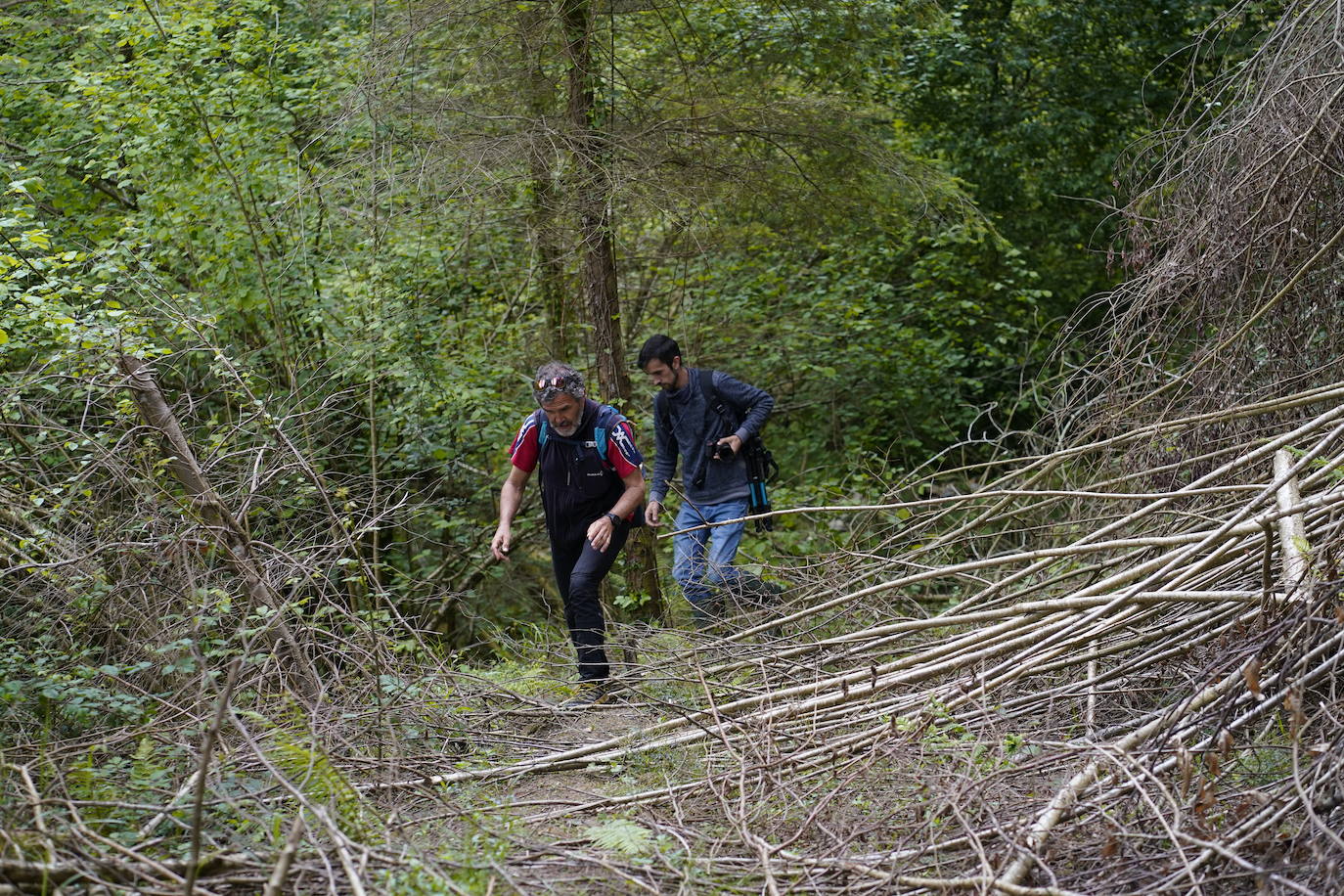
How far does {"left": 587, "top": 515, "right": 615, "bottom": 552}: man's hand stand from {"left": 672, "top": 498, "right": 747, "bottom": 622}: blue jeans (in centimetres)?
73

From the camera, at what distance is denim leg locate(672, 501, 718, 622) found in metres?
6.62

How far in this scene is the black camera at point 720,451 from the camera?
6.67m

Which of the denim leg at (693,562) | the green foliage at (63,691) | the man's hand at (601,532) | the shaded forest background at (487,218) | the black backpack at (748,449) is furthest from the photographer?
the shaded forest background at (487,218)

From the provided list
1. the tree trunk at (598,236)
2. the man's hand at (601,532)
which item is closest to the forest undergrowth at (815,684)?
the man's hand at (601,532)

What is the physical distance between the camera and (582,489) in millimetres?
5988

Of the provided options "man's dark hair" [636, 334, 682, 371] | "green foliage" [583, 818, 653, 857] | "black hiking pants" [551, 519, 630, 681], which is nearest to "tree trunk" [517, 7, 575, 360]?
"man's dark hair" [636, 334, 682, 371]

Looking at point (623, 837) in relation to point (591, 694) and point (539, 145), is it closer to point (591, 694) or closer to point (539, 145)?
point (591, 694)

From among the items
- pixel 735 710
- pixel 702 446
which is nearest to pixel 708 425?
pixel 702 446

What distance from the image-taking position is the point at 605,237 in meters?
7.79

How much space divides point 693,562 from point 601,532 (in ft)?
3.19

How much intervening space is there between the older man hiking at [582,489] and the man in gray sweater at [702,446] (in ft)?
2.30

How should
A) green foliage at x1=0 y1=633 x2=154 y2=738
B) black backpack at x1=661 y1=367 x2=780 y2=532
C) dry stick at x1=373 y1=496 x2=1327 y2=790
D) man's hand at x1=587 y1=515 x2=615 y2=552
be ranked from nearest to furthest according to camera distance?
1. green foliage at x1=0 y1=633 x2=154 y2=738
2. dry stick at x1=373 y1=496 x2=1327 y2=790
3. man's hand at x1=587 y1=515 x2=615 y2=552
4. black backpack at x1=661 y1=367 x2=780 y2=532

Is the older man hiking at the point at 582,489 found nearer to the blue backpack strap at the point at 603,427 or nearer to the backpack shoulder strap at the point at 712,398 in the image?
the blue backpack strap at the point at 603,427

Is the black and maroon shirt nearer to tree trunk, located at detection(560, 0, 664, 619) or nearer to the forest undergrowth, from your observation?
the forest undergrowth
